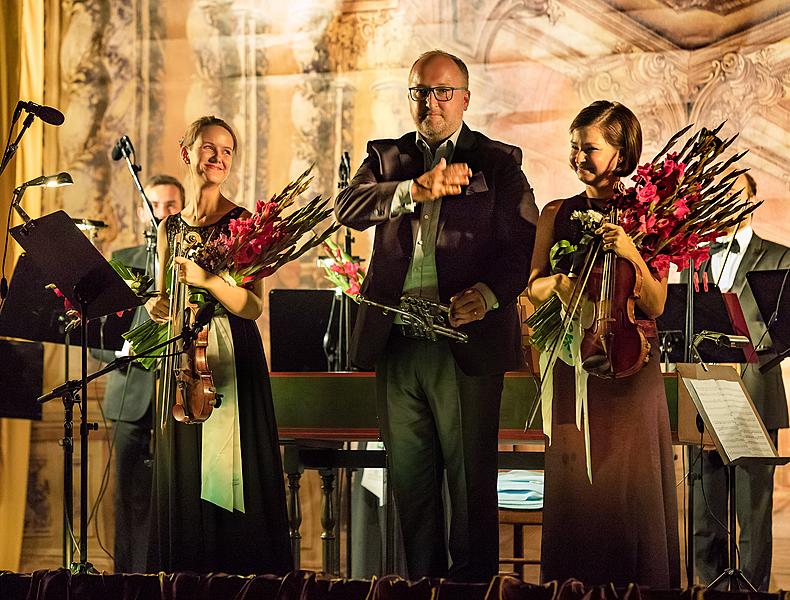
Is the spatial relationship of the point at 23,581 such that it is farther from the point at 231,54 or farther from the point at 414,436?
the point at 231,54

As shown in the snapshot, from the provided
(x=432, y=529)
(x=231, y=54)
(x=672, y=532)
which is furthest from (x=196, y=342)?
(x=231, y=54)

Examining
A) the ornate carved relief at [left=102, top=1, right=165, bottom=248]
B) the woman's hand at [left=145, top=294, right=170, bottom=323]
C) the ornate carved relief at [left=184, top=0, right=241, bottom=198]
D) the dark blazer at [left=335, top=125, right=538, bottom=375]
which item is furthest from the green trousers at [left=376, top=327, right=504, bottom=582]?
the ornate carved relief at [left=102, top=1, right=165, bottom=248]

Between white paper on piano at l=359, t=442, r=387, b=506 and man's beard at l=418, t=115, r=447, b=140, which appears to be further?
white paper on piano at l=359, t=442, r=387, b=506

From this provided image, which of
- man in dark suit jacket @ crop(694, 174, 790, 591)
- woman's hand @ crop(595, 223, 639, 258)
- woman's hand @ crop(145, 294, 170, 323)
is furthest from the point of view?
man in dark suit jacket @ crop(694, 174, 790, 591)

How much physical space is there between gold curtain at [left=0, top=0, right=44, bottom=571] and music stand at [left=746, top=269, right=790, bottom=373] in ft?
13.7

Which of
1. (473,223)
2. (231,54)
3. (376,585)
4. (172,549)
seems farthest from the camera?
(231,54)

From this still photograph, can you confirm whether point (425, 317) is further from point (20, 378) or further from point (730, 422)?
point (20, 378)

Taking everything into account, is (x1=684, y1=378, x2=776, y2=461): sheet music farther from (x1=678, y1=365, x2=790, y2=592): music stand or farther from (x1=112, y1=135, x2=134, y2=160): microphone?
(x1=112, y1=135, x2=134, y2=160): microphone

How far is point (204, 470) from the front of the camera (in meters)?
3.62

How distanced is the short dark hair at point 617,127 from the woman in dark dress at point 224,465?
1.24 meters

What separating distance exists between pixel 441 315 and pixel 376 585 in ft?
2.67

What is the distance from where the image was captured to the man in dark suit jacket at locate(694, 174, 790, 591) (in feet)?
16.8

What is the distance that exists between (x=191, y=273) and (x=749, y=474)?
301 centimetres

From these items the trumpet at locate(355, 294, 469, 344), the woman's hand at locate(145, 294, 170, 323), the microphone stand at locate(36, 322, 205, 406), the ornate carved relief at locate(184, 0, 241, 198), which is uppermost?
the ornate carved relief at locate(184, 0, 241, 198)
